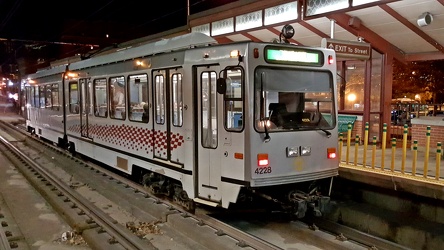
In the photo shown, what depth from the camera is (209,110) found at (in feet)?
22.4

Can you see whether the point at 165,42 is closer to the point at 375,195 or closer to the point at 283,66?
the point at 283,66

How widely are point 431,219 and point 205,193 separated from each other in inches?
172

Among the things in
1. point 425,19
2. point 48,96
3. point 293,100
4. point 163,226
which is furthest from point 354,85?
point 48,96

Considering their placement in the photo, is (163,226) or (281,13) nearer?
(163,226)

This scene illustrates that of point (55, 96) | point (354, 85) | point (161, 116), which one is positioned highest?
point (354, 85)

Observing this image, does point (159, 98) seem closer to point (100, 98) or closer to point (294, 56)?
point (294, 56)

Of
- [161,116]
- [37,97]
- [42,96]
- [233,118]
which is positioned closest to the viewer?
[233,118]

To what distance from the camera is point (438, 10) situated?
9531 millimetres

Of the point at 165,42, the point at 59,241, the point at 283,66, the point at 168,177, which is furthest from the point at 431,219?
the point at 59,241

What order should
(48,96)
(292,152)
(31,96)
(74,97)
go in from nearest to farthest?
(292,152) → (74,97) → (48,96) → (31,96)

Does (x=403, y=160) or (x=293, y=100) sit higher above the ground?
(x=293, y=100)

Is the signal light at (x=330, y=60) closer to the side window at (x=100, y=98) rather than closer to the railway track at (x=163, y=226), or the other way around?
the railway track at (x=163, y=226)

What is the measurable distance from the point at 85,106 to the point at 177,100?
5.53 metres

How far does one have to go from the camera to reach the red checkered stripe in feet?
25.8
